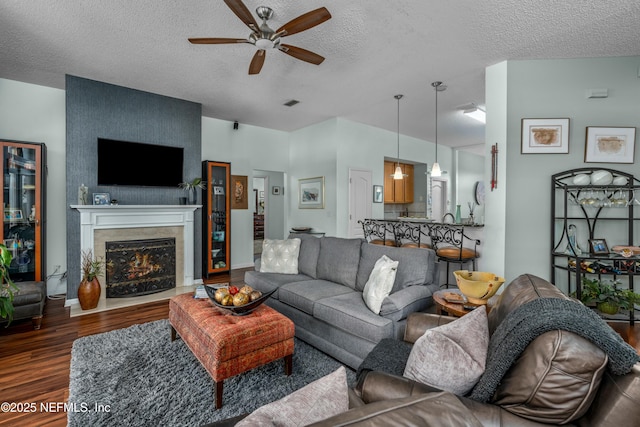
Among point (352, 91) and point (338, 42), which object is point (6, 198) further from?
point (352, 91)

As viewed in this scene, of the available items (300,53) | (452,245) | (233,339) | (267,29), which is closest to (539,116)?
(452,245)

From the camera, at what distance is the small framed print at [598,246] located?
3.12 metres

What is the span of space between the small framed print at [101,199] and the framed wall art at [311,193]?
3429 mm

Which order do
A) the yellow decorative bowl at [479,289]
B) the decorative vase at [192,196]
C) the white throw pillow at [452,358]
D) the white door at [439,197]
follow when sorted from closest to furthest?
the white throw pillow at [452,358]
the yellow decorative bowl at [479,289]
the decorative vase at [192,196]
the white door at [439,197]

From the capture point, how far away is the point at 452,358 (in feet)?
3.90

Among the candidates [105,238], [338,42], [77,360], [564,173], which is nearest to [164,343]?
[77,360]

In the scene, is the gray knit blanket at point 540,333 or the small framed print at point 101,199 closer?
the gray knit blanket at point 540,333

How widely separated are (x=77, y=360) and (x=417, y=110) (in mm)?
5487

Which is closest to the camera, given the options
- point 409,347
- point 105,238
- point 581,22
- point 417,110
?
point 409,347

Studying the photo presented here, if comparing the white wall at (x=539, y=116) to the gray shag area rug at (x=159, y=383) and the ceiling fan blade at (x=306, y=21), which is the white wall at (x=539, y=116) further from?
the gray shag area rug at (x=159, y=383)

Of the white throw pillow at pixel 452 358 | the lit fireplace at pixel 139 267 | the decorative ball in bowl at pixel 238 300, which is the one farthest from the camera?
the lit fireplace at pixel 139 267

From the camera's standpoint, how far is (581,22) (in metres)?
2.68

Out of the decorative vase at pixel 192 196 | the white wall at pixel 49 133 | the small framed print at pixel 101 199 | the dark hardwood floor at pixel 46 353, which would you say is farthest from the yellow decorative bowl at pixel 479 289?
the white wall at pixel 49 133

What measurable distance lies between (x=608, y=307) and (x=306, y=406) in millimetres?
3552
